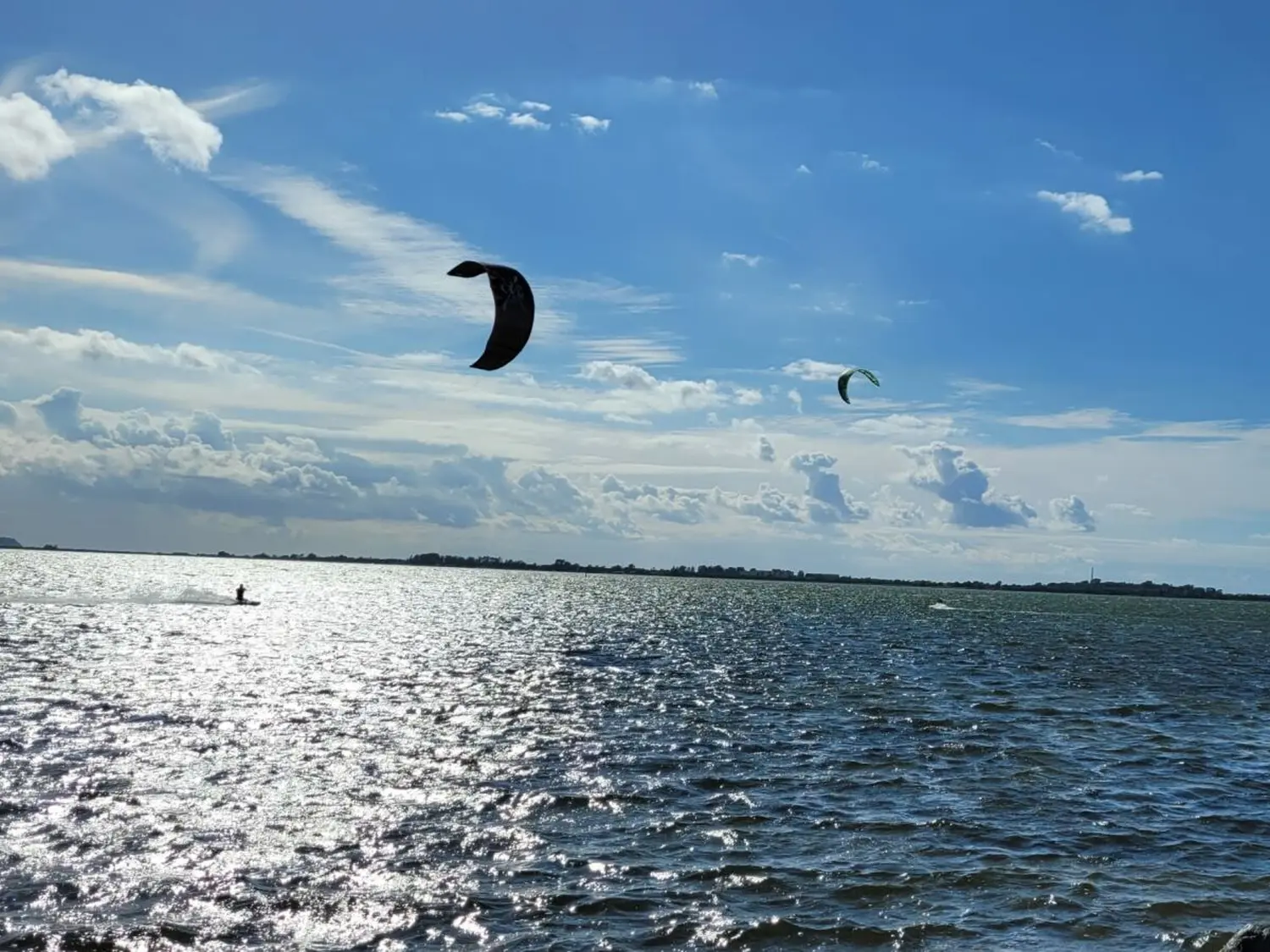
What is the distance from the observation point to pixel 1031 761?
28.4 metres

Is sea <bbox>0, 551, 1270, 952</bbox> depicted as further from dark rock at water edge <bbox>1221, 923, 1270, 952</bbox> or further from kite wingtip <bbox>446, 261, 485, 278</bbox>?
kite wingtip <bbox>446, 261, 485, 278</bbox>

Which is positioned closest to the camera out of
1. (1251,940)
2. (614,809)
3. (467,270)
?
(467,270)

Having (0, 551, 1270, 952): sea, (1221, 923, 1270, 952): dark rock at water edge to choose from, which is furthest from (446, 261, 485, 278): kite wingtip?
(1221, 923, 1270, 952): dark rock at water edge

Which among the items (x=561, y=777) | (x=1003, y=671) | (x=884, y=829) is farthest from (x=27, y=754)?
(x=1003, y=671)

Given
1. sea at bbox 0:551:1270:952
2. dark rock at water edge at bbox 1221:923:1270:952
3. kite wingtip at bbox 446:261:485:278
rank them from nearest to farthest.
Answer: kite wingtip at bbox 446:261:485:278, dark rock at water edge at bbox 1221:923:1270:952, sea at bbox 0:551:1270:952

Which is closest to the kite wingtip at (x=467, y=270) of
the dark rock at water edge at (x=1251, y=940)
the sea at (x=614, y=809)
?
the sea at (x=614, y=809)

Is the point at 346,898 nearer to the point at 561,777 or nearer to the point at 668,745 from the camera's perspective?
the point at 561,777

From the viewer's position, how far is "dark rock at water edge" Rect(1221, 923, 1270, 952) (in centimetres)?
1311

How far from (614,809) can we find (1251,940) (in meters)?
11.7

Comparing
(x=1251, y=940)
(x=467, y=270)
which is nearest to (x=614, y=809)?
(x=1251, y=940)

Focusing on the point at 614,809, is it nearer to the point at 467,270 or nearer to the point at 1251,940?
the point at 1251,940

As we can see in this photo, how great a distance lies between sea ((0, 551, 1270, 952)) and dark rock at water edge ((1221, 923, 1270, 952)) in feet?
5.12

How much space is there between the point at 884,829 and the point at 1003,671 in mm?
38076

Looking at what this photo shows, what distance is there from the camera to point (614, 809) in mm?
21734
